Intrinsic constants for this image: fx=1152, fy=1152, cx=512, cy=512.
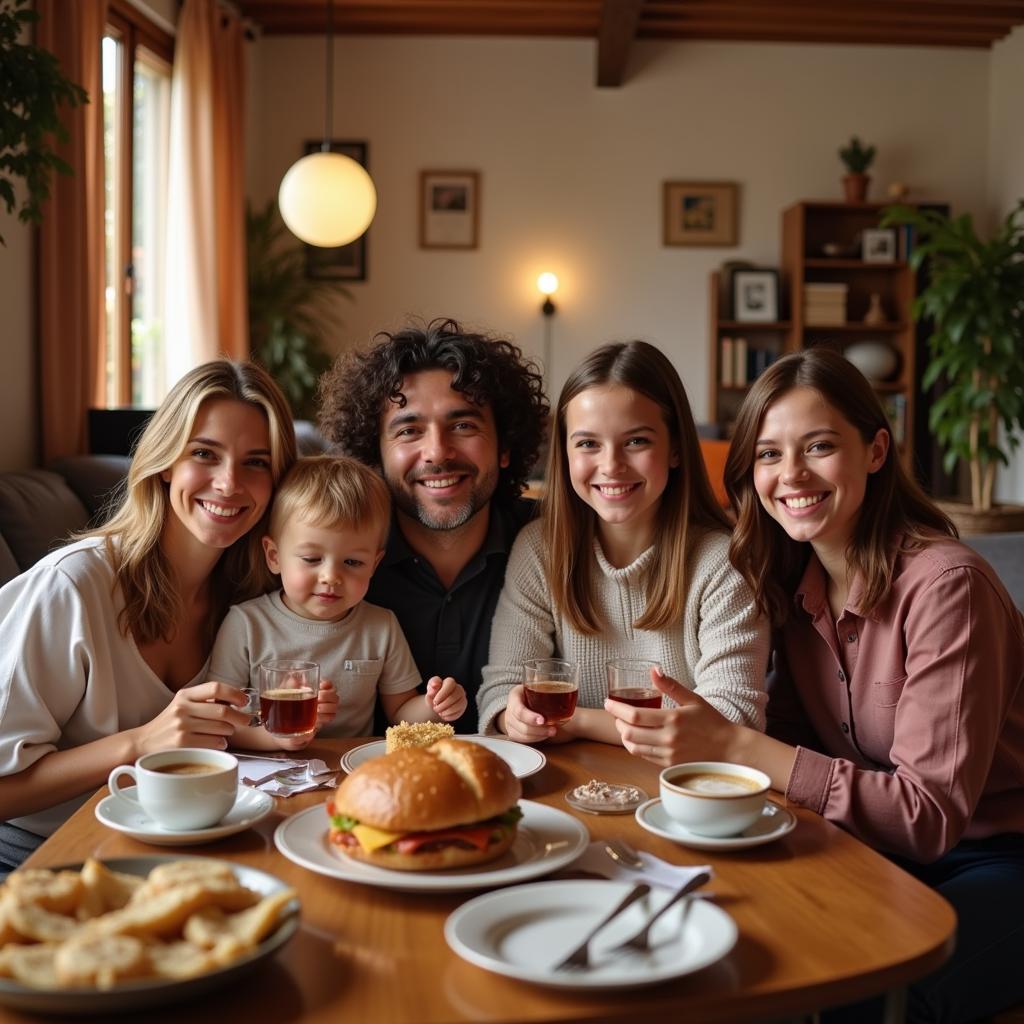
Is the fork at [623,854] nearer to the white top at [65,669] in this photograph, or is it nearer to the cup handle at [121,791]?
the cup handle at [121,791]

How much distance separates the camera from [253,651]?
1969 mm

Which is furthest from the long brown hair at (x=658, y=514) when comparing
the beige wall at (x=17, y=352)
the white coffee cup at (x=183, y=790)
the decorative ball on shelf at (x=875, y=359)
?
the decorative ball on shelf at (x=875, y=359)

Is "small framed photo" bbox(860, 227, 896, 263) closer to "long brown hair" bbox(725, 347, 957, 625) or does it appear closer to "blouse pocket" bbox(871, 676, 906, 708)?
"long brown hair" bbox(725, 347, 957, 625)

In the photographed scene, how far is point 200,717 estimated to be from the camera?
157 centimetres

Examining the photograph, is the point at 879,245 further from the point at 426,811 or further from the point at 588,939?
the point at 588,939

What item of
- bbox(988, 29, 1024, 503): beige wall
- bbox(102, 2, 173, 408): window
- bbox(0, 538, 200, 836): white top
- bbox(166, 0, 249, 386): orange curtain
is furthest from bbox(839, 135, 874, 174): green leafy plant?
bbox(0, 538, 200, 836): white top

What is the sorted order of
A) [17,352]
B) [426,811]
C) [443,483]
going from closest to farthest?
1. [426,811]
2. [443,483]
3. [17,352]

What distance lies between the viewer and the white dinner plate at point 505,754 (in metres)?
1.60

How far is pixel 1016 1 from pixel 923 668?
7081 mm

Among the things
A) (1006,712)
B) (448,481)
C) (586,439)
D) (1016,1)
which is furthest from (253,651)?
(1016,1)

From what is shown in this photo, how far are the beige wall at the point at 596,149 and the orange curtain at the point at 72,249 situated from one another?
328 centimetres

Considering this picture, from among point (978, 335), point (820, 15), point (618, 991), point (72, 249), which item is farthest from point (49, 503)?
point (820, 15)

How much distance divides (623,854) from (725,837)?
13cm

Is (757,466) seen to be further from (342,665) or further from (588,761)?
(342,665)
